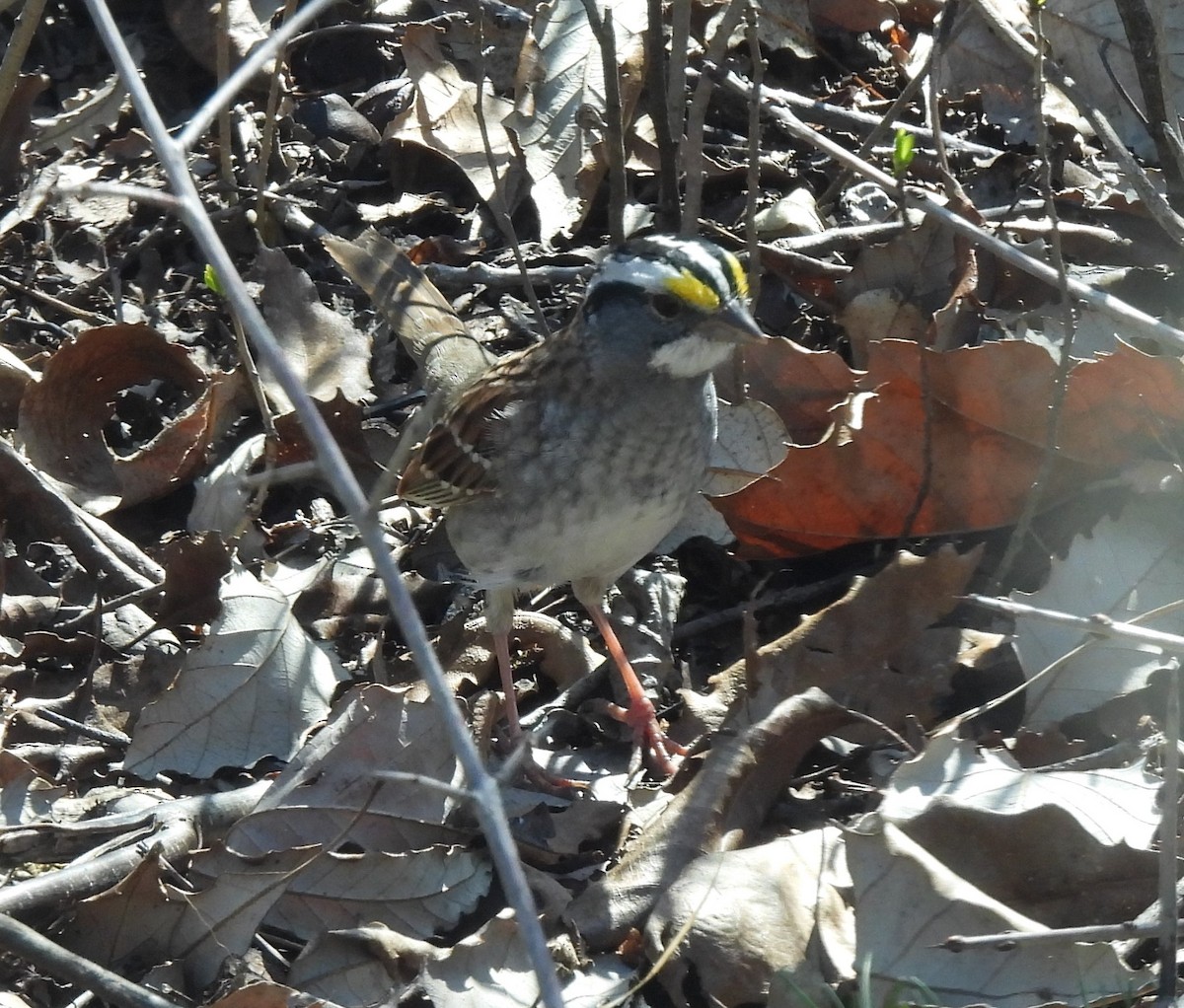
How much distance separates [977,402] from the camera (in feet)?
13.2

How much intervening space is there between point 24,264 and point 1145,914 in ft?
15.4

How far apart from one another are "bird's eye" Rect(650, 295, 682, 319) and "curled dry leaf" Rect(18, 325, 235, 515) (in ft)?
5.65

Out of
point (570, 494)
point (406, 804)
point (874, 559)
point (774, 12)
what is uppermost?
point (774, 12)

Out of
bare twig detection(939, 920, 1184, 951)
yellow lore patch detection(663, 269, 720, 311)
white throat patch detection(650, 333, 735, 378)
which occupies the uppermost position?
yellow lore patch detection(663, 269, 720, 311)

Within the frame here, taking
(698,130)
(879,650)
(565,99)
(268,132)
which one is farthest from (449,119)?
(879,650)

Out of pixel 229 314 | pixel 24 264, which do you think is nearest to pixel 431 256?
pixel 229 314

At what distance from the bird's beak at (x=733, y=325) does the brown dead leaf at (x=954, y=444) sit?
0.43 meters

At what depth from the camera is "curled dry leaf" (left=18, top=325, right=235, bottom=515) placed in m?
4.85

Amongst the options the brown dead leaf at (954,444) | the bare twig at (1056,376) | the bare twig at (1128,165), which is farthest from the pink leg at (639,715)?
the bare twig at (1128,165)

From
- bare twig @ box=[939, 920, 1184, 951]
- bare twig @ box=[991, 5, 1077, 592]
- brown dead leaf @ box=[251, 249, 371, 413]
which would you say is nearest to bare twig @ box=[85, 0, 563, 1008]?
bare twig @ box=[939, 920, 1184, 951]

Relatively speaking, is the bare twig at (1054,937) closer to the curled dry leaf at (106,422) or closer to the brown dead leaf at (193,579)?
the brown dead leaf at (193,579)

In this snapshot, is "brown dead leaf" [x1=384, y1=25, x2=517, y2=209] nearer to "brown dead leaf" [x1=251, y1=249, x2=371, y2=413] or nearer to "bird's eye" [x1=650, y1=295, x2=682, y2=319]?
"brown dead leaf" [x1=251, y1=249, x2=371, y2=413]

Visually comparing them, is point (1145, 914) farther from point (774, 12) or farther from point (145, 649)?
point (774, 12)

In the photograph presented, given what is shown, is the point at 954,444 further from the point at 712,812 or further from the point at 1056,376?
the point at 712,812
